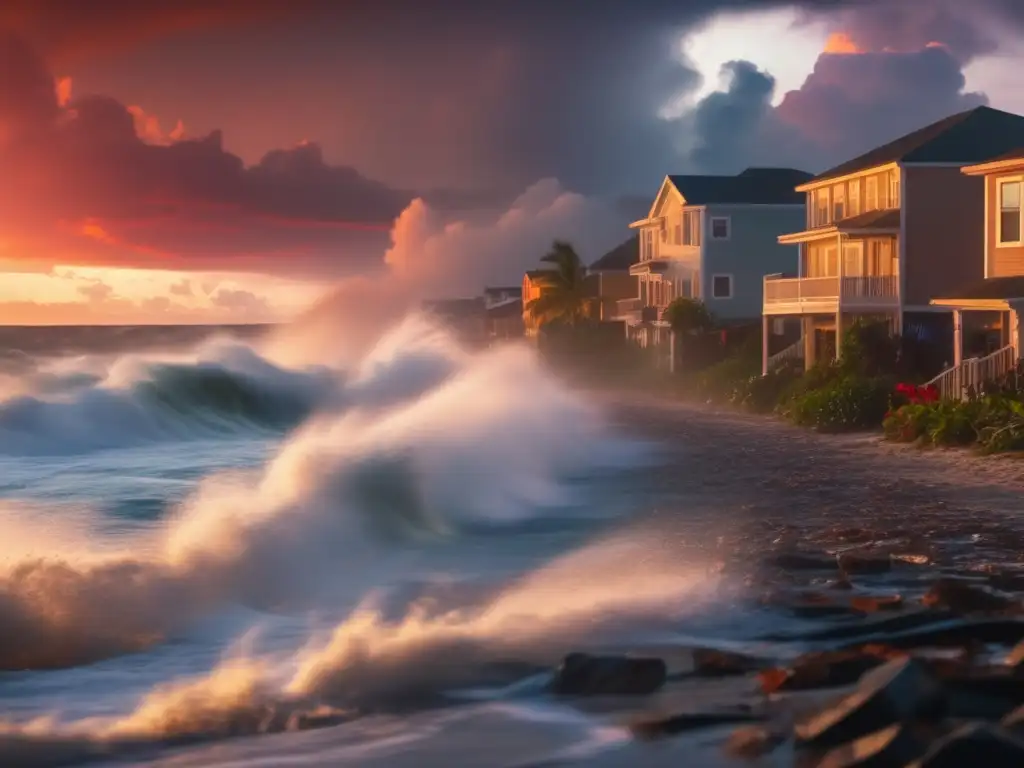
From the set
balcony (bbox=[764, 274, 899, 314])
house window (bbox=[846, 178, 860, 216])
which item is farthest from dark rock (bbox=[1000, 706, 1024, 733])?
house window (bbox=[846, 178, 860, 216])

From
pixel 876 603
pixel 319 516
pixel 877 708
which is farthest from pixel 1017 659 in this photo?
pixel 319 516

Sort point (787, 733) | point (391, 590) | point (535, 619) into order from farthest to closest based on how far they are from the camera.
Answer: point (391, 590) < point (535, 619) < point (787, 733)

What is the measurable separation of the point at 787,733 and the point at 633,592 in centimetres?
544

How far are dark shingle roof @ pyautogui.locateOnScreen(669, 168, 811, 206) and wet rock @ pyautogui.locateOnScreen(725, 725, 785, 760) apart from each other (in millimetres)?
59122

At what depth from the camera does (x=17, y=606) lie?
1396 centimetres

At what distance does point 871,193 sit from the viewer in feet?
160

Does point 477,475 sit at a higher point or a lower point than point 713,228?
lower

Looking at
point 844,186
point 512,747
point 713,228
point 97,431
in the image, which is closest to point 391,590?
point 512,747

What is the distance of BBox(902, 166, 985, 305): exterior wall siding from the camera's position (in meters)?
44.3

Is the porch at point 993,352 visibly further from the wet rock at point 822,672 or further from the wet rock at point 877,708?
the wet rock at point 877,708

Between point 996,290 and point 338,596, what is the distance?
73.1 ft

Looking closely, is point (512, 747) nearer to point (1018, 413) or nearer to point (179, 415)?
point (1018, 413)

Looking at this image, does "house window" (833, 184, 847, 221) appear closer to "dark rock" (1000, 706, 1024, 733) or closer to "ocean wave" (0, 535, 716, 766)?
"ocean wave" (0, 535, 716, 766)

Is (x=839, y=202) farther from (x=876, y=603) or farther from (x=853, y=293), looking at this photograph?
(x=876, y=603)
